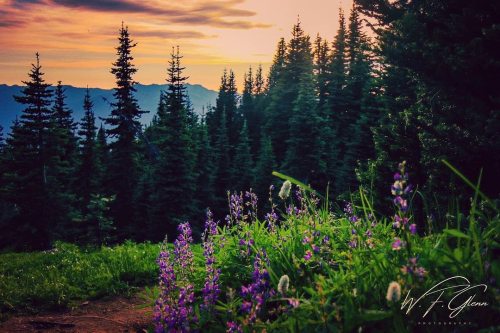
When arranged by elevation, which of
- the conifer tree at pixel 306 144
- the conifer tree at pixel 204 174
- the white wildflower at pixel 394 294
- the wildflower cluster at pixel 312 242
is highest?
the white wildflower at pixel 394 294

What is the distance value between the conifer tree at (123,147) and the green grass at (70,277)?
3350 centimetres

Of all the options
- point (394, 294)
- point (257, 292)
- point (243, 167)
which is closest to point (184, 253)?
point (257, 292)

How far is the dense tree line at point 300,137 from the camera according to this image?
7.38m

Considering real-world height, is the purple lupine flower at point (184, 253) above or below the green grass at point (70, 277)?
above

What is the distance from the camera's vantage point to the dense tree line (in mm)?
7379

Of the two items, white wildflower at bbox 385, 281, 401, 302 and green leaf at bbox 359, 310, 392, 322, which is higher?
white wildflower at bbox 385, 281, 401, 302

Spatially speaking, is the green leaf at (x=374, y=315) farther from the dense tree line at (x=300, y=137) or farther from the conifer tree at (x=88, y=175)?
the conifer tree at (x=88, y=175)

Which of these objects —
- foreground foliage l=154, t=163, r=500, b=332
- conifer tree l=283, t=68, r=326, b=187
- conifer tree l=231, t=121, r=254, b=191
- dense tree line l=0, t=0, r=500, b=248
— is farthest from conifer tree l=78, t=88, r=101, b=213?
foreground foliage l=154, t=163, r=500, b=332

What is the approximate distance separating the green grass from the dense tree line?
4127mm

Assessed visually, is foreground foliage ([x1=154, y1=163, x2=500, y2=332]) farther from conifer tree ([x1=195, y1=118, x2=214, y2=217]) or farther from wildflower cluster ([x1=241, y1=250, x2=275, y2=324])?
conifer tree ([x1=195, y1=118, x2=214, y2=217])

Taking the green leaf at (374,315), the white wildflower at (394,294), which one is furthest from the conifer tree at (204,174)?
the white wildflower at (394,294)

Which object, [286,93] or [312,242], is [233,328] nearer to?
[312,242]

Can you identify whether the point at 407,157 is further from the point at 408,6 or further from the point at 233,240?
the point at 233,240

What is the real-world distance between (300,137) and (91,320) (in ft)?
126
